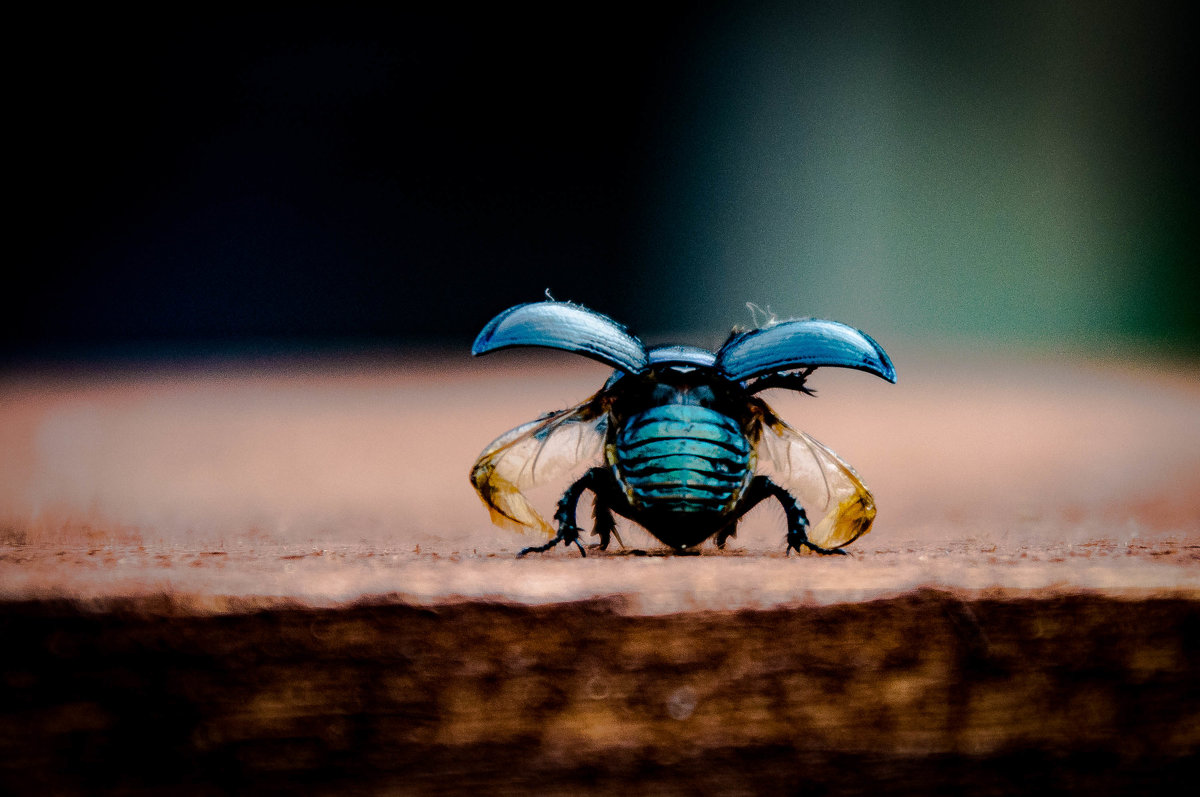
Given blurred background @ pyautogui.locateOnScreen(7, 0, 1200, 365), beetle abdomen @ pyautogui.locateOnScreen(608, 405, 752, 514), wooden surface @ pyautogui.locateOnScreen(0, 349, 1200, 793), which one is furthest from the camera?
blurred background @ pyautogui.locateOnScreen(7, 0, 1200, 365)

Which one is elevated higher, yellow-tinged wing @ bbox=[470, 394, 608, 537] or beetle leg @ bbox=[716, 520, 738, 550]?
yellow-tinged wing @ bbox=[470, 394, 608, 537]

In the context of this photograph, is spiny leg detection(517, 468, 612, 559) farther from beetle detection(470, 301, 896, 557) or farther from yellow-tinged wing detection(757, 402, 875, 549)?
yellow-tinged wing detection(757, 402, 875, 549)

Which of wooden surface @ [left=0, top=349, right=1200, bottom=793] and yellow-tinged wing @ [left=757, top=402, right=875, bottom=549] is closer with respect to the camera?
wooden surface @ [left=0, top=349, right=1200, bottom=793]

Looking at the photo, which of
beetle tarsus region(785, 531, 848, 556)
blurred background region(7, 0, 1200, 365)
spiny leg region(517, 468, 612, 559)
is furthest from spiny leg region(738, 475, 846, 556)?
blurred background region(7, 0, 1200, 365)

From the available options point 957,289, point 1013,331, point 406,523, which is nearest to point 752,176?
point 957,289

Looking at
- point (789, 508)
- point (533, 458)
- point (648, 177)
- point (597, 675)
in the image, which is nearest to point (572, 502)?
point (533, 458)

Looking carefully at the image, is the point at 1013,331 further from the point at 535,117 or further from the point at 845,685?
the point at 845,685
